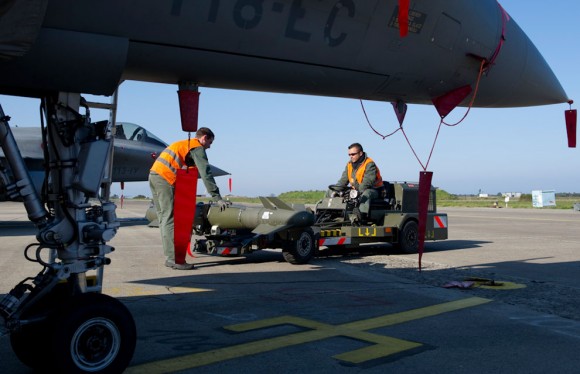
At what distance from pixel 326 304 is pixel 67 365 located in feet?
10.5

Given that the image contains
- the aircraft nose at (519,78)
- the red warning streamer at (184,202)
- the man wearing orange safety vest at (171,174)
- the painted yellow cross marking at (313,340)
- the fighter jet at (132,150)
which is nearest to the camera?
the painted yellow cross marking at (313,340)

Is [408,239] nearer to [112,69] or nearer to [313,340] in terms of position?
[313,340]

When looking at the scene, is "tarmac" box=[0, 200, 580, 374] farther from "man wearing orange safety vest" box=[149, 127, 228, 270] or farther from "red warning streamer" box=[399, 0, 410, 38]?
"red warning streamer" box=[399, 0, 410, 38]

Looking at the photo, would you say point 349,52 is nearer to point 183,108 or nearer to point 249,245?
point 183,108

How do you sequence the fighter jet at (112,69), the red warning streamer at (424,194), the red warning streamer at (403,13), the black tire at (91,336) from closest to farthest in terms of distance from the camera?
the black tire at (91,336)
the fighter jet at (112,69)
the red warning streamer at (403,13)
the red warning streamer at (424,194)

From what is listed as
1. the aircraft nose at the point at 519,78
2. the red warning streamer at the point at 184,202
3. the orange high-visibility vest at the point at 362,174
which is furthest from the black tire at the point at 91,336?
the orange high-visibility vest at the point at 362,174

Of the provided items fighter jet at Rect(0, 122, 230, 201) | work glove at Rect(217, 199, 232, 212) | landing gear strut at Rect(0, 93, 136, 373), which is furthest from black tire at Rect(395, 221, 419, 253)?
fighter jet at Rect(0, 122, 230, 201)

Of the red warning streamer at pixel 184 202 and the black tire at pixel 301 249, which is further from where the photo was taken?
the black tire at pixel 301 249

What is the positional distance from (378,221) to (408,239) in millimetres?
703

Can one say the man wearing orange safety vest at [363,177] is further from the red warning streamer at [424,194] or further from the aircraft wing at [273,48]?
the aircraft wing at [273,48]

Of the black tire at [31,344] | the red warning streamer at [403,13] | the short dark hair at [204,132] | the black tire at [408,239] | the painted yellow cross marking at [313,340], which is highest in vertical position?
the red warning streamer at [403,13]

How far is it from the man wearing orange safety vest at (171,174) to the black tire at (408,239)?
4.25m

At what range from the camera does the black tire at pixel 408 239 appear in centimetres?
1094

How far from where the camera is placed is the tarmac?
3869 mm
